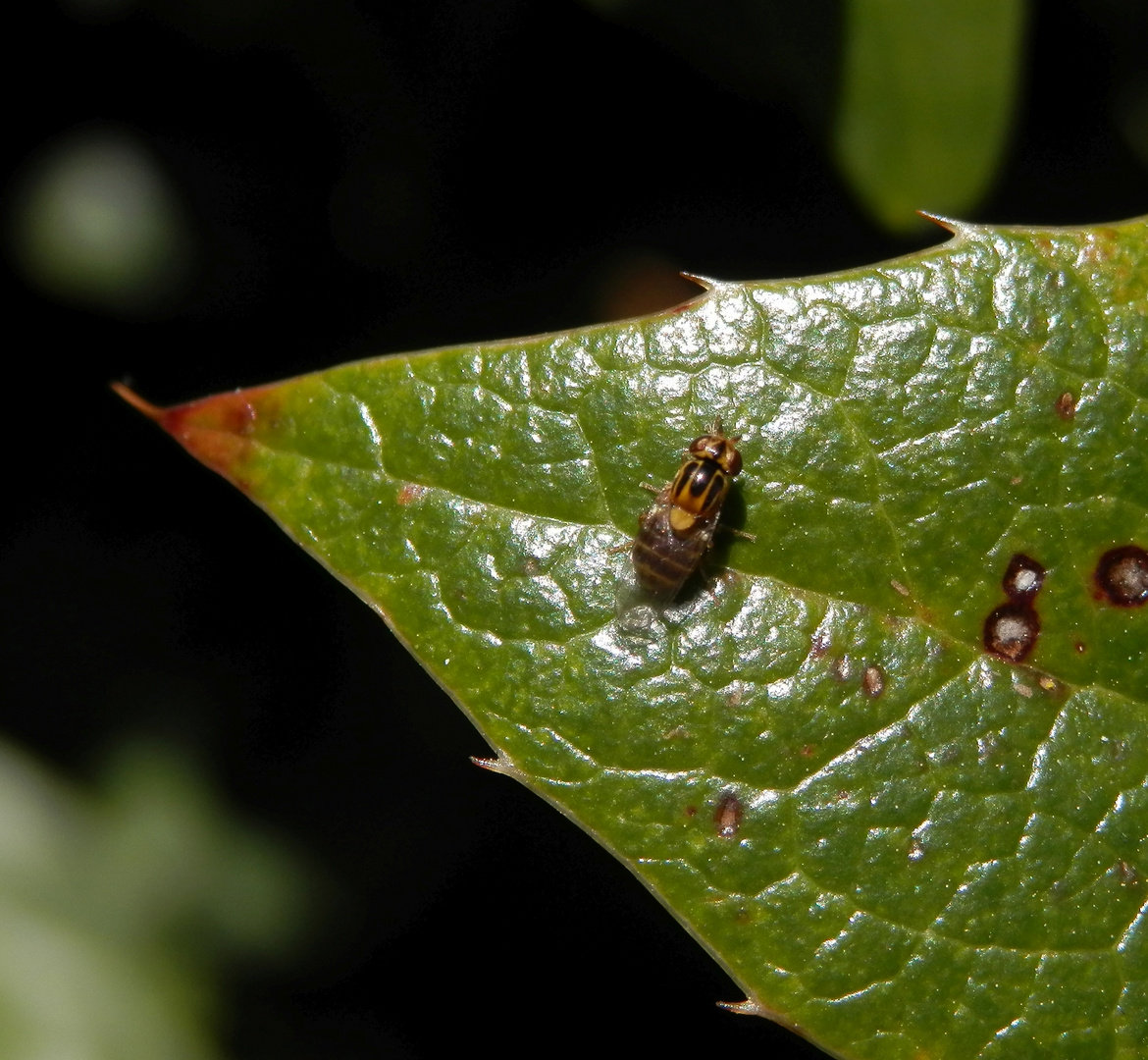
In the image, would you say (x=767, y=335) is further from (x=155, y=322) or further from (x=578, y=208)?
(x=155, y=322)

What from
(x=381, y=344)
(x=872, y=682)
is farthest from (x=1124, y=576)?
(x=381, y=344)

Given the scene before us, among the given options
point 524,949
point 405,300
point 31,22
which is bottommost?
point 524,949

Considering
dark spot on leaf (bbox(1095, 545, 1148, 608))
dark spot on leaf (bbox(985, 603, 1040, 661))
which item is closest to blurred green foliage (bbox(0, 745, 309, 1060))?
dark spot on leaf (bbox(985, 603, 1040, 661))

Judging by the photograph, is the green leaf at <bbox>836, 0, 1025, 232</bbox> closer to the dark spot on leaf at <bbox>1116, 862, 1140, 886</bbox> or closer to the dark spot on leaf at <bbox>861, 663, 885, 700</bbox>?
the dark spot on leaf at <bbox>861, 663, 885, 700</bbox>

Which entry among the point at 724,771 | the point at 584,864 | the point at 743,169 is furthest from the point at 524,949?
the point at 743,169

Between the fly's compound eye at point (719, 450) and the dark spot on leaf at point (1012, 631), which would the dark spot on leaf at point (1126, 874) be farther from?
the fly's compound eye at point (719, 450)

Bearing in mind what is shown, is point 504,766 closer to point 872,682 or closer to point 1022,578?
point 872,682

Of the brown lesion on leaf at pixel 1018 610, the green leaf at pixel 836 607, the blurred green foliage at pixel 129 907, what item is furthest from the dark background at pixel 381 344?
the brown lesion on leaf at pixel 1018 610
